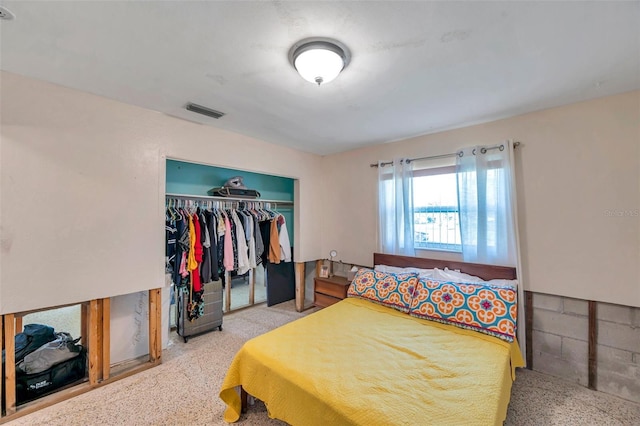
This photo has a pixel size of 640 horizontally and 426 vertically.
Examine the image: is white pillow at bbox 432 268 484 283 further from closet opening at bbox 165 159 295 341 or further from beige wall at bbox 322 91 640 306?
closet opening at bbox 165 159 295 341

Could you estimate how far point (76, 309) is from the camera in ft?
9.32

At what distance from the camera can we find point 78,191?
199cm

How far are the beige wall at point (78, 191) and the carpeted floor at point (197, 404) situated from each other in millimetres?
789

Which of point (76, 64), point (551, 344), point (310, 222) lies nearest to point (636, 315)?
point (551, 344)

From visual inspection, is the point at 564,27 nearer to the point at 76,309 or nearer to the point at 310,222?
the point at 310,222

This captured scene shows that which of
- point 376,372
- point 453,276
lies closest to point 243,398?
point 376,372

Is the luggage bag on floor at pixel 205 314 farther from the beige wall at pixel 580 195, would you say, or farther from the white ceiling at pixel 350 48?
the beige wall at pixel 580 195

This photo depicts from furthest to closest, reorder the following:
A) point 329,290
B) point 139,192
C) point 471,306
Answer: point 329,290
point 139,192
point 471,306

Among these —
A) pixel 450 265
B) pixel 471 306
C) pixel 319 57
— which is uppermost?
pixel 319 57

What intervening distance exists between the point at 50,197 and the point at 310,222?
279cm

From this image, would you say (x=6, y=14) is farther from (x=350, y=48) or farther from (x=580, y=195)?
(x=580, y=195)

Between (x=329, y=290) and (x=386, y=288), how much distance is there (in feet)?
3.33

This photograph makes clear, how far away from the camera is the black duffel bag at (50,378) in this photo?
6.22 feet

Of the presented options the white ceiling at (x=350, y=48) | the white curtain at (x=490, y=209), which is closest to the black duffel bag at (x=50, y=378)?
the white ceiling at (x=350, y=48)
